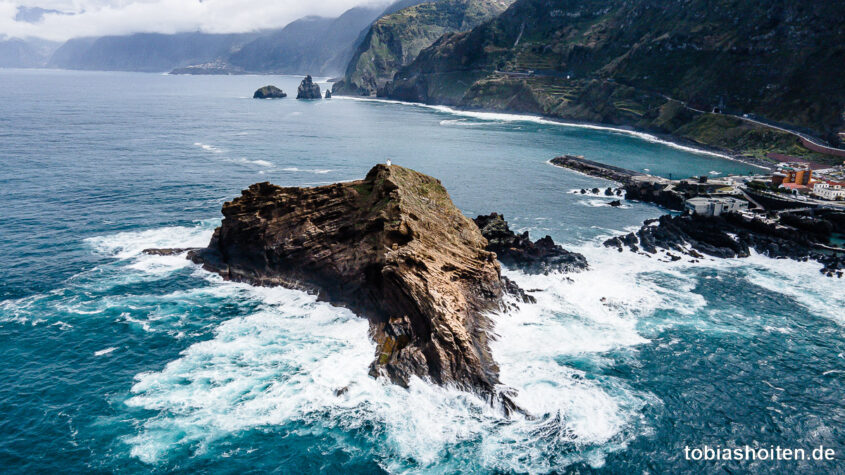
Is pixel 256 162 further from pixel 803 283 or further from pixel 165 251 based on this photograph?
pixel 803 283

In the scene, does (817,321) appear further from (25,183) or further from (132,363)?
(25,183)

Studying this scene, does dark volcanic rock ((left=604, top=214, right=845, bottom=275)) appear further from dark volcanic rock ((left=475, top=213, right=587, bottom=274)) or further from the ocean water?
dark volcanic rock ((left=475, top=213, right=587, bottom=274))

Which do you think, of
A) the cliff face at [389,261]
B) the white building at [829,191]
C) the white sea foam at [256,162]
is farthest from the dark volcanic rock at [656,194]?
the white sea foam at [256,162]

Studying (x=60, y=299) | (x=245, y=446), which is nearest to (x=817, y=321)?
(x=245, y=446)

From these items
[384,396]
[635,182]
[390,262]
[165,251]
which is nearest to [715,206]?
[635,182]

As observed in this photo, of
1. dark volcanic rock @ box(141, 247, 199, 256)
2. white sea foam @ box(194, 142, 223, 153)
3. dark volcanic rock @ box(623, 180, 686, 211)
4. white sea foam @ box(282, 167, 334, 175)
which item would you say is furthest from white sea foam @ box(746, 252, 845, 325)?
white sea foam @ box(194, 142, 223, 153)
